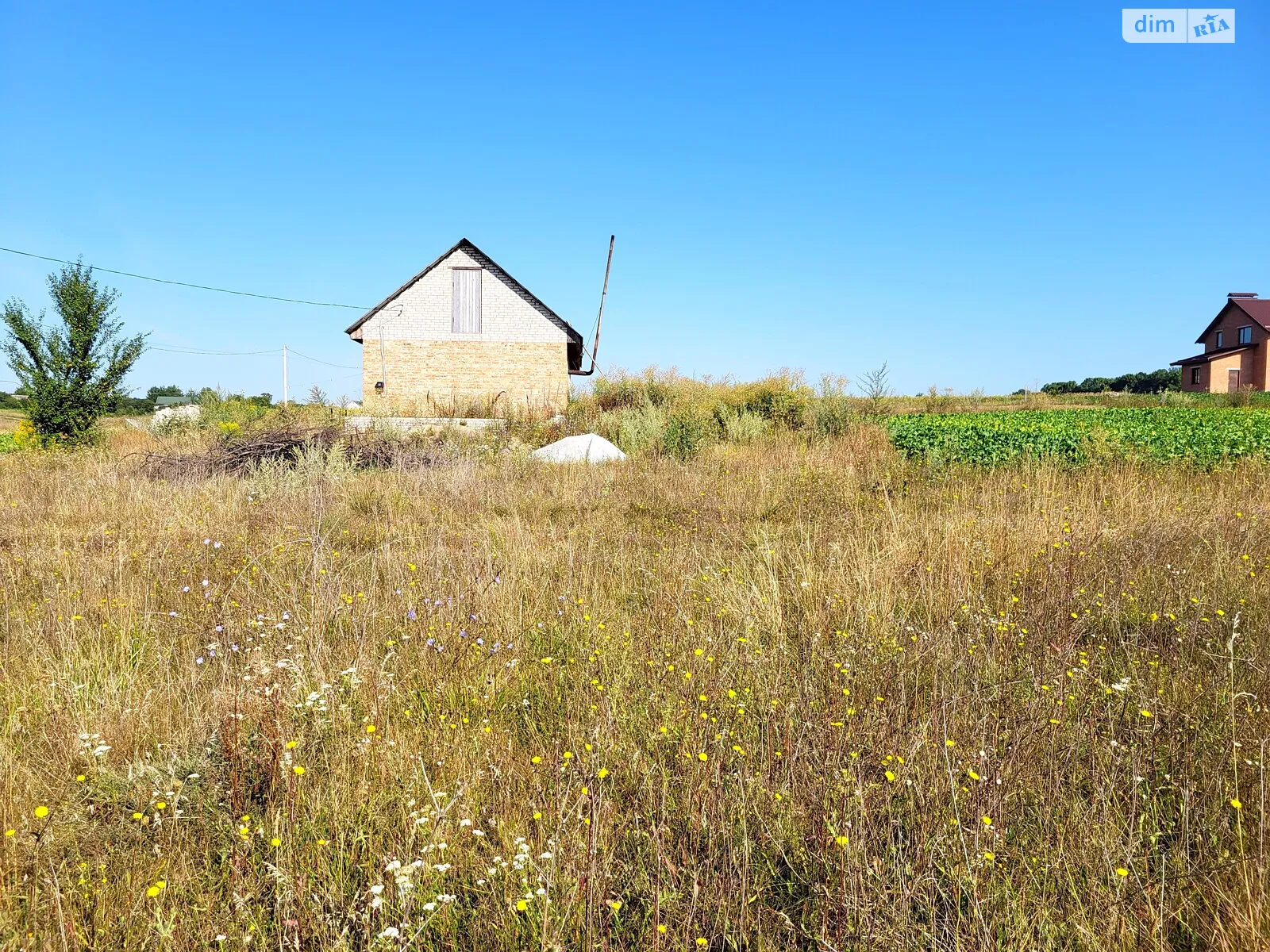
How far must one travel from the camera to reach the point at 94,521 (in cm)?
682

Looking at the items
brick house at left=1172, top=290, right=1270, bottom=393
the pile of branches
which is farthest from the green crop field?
brick house at left=1172, top=290, right=1270, bottom=393

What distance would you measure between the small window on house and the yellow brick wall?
60cm

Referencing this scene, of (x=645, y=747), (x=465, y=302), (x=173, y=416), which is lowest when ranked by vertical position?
(x=645, y=747)

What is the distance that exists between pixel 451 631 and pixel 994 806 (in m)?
2.61

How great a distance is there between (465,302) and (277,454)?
16152 mm

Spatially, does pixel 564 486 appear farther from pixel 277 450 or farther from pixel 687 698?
pixel 687 698

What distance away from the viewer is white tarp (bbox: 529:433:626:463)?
39.6 ft

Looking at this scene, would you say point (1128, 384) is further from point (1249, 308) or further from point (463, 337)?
point (463, 337)

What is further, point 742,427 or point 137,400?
point 137,400

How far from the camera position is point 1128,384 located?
61.1 metres

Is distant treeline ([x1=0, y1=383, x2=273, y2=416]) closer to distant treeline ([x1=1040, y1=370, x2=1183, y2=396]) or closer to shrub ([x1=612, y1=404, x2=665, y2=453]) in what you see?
shrub ([x1=612, y1=404, x2=665, y2=453])

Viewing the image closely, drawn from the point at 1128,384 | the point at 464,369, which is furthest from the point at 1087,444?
the point at 1128,384

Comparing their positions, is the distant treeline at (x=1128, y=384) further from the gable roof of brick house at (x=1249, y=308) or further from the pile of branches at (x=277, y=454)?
the pile of branches at (x=277, y=454)

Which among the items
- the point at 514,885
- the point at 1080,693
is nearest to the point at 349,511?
the point at 514,885
